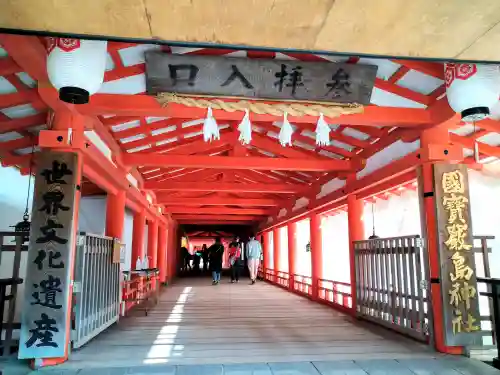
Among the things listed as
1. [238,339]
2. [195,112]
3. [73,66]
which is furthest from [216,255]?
[73,66]

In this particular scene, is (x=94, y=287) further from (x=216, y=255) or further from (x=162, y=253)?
(x=162, y=253)

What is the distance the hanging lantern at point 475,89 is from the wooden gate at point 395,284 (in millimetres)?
1728

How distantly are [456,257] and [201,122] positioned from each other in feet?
13.4

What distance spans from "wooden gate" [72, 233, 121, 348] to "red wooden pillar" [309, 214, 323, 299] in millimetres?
4184

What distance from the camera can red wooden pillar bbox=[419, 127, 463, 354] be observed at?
388cm

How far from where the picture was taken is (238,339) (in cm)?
439

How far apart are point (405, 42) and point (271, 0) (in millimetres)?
729

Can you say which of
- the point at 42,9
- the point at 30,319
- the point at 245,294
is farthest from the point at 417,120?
the point at 245,294

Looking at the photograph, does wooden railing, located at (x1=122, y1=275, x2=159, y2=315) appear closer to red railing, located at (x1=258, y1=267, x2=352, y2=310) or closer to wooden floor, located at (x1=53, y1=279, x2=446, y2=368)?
wooden floor, located at (x1=53, y1=279, x2=446, y2=368)

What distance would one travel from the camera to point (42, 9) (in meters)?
1.59

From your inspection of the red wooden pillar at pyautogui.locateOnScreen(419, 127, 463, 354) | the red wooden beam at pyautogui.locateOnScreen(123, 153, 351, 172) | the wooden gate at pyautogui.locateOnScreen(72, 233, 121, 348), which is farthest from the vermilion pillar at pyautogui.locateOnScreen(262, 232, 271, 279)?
the red wooden pillar at pyautogui.locateOnScreen(419, 127, 463, 354)

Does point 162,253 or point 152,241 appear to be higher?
point 152,241

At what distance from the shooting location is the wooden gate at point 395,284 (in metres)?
4.24

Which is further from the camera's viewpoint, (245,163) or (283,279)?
(283,279)
